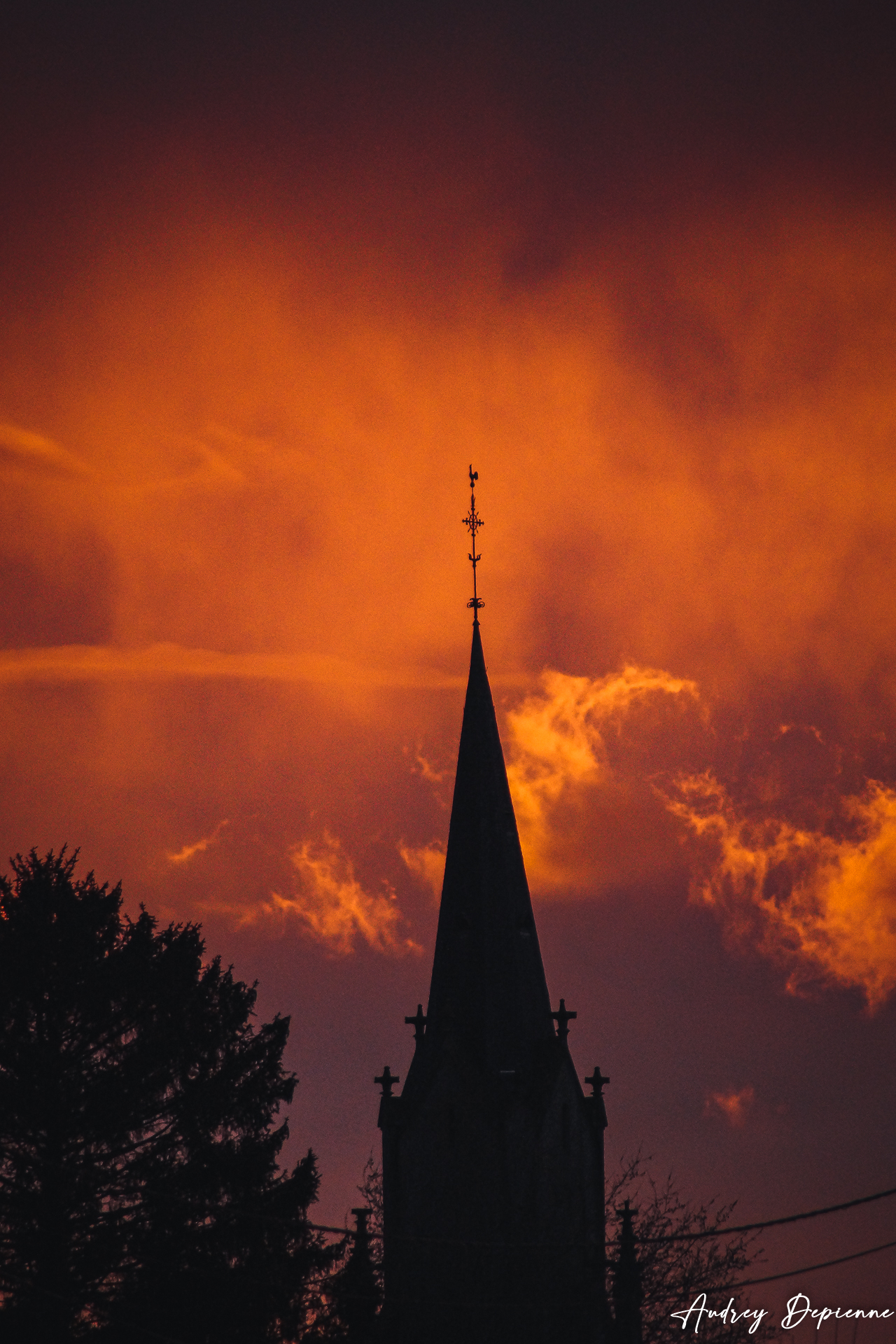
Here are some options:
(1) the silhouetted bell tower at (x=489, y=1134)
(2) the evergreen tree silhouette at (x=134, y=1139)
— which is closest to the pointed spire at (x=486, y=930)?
(1) the silhouetted bell tower at (x=489, y=1134)

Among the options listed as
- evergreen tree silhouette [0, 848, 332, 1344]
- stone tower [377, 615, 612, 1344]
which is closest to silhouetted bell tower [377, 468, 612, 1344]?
stone tower [377, 615, 612, 1344]

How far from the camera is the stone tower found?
134ft

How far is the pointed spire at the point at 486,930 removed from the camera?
4394cm

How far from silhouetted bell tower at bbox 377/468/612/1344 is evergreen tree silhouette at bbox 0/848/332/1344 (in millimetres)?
3868

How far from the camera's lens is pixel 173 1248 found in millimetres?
36156

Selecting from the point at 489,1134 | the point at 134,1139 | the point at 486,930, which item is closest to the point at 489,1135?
the point at 489,1134

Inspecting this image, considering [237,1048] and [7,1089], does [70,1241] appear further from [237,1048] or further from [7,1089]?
[237,1048]

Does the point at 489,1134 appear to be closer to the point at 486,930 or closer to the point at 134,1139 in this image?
the point at 486,930

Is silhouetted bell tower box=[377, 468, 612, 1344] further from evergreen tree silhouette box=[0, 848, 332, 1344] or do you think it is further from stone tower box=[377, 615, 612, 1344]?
evergreen tree silhouette box=[0, 848, 332, 1344]

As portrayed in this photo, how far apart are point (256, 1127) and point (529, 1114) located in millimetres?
7136

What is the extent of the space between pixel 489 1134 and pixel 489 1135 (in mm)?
17

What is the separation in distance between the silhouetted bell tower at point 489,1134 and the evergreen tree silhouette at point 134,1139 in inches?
152

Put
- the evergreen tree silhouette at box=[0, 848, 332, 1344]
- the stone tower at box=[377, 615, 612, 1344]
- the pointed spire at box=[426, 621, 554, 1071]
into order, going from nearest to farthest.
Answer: the evergreen tree silhouette at box=[0, 848, 332, 1344] → the stone tower at box=[377, 615, 612, 1344] → the pointed spire at box=[426, 621, 554, 1071]

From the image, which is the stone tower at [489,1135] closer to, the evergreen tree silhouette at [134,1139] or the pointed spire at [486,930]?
the pointed spire at [486,930]
